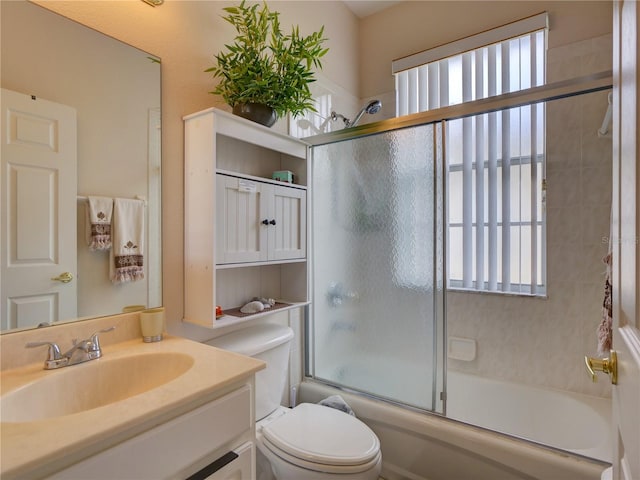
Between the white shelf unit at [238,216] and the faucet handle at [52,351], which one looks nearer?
the faucet handle at [52,351]

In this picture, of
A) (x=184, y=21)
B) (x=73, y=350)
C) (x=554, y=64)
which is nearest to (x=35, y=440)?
(x=73, y=350)

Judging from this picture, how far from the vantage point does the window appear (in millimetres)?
1915

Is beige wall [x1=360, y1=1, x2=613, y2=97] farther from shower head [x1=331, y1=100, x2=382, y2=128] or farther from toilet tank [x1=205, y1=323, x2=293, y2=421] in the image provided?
toilet tank [x1=205, y1=323, x2=293, y2=421]

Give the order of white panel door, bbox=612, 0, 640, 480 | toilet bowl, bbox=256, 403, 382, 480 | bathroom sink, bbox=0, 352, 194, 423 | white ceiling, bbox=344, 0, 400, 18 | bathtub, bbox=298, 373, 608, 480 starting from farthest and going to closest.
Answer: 1. white ceiling, bbox=344, 0, 400, 18
2. bathtub, bbox=298, 373, 608, 480
3. toilet bowl, bbox=256, 403, 382, 480
4. bathroom sink, bbox=0, 352, 194, 423
5. white panel door, bbox=612, 0, 640, 480

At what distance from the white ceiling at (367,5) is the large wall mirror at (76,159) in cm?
174

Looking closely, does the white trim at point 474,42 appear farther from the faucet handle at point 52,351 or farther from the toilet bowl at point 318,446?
the faucet handle at point 52,351

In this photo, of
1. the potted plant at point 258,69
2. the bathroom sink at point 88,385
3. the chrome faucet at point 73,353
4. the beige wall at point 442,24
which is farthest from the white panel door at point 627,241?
the beige wall at point 442,24

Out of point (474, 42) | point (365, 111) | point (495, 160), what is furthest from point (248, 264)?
point (474, 42)

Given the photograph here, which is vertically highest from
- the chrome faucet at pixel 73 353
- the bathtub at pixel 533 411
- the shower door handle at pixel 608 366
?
the shower door handle at pixel 608 366

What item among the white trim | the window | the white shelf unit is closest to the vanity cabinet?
the white shelf unit

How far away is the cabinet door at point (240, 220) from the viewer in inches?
52.7

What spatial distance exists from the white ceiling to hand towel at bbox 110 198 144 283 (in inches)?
83.8

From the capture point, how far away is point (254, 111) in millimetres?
1453

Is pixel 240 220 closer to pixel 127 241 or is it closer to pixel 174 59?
pixel 127 241
